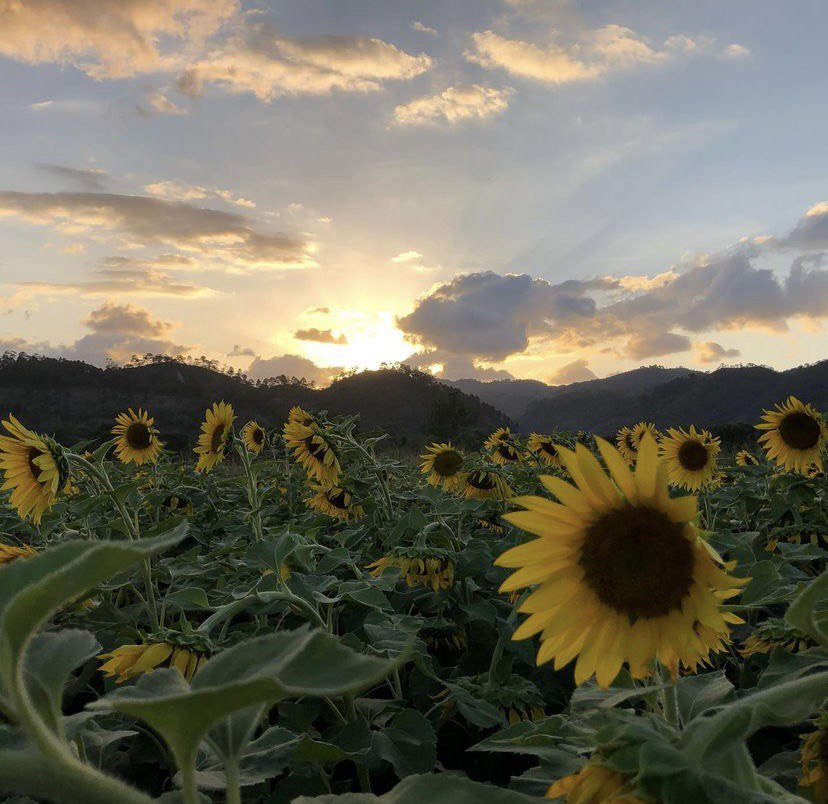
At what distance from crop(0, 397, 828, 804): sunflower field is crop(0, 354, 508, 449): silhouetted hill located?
44249 mm

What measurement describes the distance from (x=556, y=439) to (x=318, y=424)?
264 cm

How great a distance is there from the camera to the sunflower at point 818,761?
1.09 metres

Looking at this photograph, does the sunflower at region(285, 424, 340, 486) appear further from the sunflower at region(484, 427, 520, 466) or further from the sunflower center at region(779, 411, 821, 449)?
the sunflower center at region(779, 411, 821, 449)

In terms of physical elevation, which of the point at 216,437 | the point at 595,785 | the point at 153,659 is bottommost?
the point at 153,659

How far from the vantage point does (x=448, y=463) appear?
5.81m

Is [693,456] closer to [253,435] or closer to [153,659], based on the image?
[253,435]

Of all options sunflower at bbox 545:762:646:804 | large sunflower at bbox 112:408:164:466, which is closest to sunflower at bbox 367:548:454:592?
sunflower at bbox 545:762:646:804

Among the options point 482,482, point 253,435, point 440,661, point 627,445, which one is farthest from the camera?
point 627,445

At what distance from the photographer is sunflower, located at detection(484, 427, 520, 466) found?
7.19 metres

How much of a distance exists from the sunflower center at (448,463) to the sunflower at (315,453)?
1.01 metres

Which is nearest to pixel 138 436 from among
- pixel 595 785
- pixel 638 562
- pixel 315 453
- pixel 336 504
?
pixel 315 453

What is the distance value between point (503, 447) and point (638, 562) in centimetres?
599

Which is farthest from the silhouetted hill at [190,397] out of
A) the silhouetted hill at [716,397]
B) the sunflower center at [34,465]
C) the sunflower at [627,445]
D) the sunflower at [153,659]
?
the sunflower at [153,659]

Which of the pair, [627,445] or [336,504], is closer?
[336,504]
